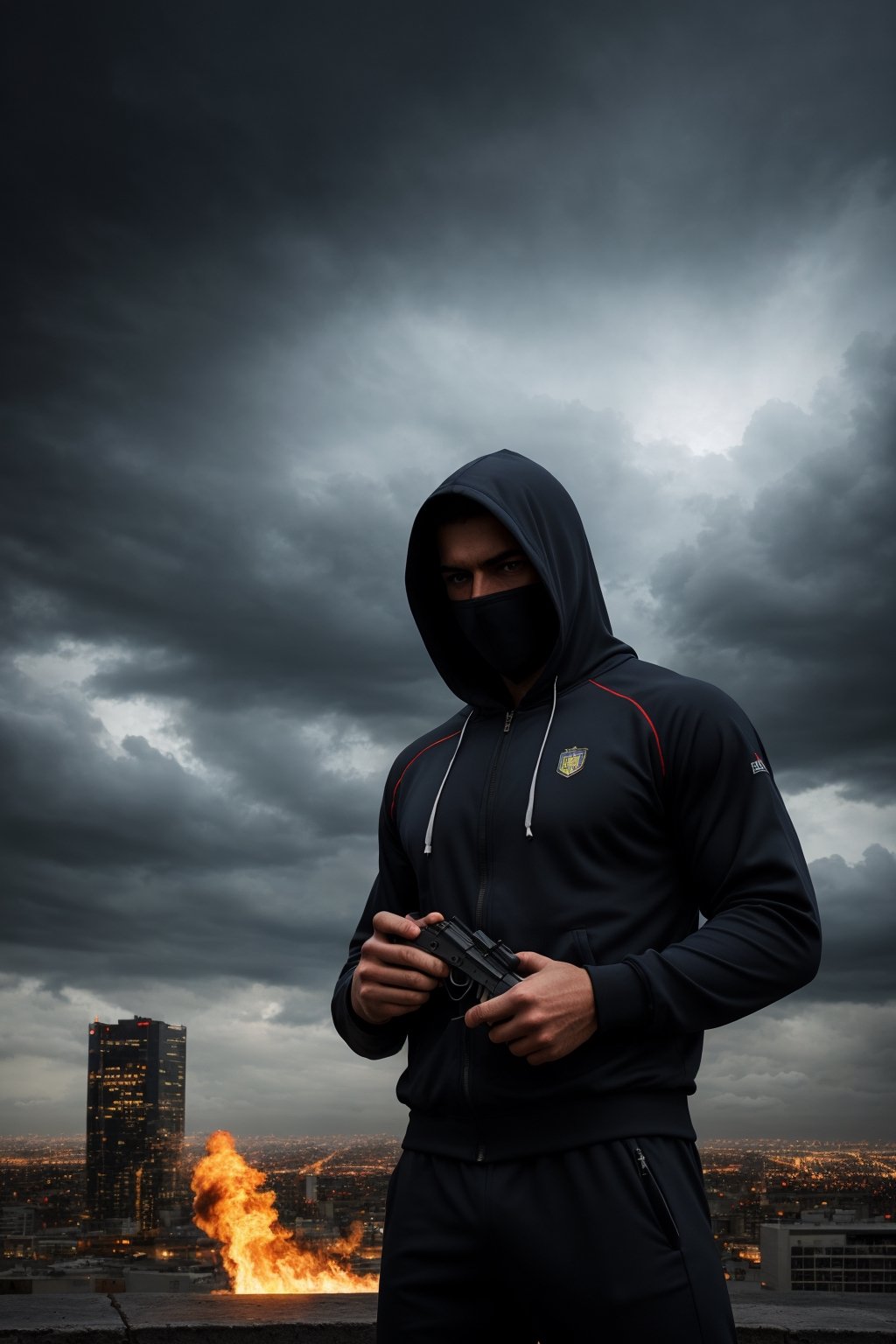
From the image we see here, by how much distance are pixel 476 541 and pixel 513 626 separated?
235mm

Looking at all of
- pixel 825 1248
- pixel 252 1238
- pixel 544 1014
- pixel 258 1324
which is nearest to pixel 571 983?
pixel 544 1014

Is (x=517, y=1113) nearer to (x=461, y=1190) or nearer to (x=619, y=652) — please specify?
(x=461, y=1190)

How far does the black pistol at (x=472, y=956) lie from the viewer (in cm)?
203

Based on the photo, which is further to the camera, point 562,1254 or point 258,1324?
point 258,1324

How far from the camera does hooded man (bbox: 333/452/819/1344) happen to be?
1.92 meters

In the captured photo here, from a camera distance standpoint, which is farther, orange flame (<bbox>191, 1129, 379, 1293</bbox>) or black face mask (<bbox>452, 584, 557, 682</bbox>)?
orange flame (<bbox>191, 1129, 379, 1293</bbox>)

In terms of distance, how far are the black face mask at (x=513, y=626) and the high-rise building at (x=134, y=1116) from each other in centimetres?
2592

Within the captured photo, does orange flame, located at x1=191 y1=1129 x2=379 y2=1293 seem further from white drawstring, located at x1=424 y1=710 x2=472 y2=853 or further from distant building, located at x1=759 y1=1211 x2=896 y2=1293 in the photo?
distant building, located at x1=759 y1=1211 x2=896 y2=1293

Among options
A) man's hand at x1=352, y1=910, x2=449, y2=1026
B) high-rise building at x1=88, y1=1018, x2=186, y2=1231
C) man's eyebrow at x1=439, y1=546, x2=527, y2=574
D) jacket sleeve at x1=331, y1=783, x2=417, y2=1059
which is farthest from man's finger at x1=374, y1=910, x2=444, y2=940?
high-rise building at x1=88, y1=1018, x2=186, y2=1231

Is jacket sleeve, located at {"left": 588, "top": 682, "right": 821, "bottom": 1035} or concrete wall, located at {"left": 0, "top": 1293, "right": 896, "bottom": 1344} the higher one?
jacket sleeve, located at {"left": 588, "top": 682, "right": 821, "bottom": 1035}

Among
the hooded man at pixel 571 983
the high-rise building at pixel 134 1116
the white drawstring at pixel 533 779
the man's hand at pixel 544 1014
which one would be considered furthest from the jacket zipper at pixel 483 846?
the high-rise building at pixel 134 1116

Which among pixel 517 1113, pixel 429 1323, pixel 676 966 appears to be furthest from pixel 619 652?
pixel 429 1323

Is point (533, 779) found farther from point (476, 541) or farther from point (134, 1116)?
point (134, 1116)

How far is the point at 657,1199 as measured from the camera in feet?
6.31
